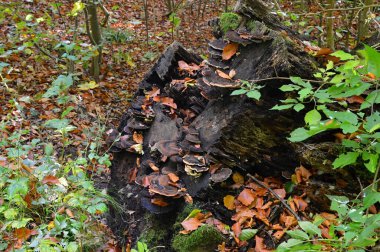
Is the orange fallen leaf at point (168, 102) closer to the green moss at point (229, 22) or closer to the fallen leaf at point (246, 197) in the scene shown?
the green moss at point (229, 22)

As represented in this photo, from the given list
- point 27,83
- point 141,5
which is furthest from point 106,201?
point 141,5

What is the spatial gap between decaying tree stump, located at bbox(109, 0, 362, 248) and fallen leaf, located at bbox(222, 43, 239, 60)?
0.03 meters

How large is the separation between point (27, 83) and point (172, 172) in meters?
5.16

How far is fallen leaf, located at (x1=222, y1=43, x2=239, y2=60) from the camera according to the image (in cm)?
375

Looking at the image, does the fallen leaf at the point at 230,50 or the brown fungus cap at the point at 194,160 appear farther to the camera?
the fallen leaf at the point at 230,50

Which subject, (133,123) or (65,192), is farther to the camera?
(133,123)

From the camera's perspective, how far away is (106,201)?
13.4ft

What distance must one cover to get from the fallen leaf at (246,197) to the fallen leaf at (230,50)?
1.41 metres

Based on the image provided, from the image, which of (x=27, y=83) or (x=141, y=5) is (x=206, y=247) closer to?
(x=27, y=83)

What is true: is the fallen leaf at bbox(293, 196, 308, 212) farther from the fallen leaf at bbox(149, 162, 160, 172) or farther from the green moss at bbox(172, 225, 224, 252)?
the fallen leaf at bbox(149, 162, 160, 172)

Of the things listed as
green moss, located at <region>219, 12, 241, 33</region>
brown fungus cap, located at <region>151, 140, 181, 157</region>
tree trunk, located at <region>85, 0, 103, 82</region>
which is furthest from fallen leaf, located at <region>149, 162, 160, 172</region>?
tree trunk, located at <region>85, 0, 103, 82</region>

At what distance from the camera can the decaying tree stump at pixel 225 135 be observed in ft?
10.6

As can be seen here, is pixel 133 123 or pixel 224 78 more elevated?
pixel 224 78

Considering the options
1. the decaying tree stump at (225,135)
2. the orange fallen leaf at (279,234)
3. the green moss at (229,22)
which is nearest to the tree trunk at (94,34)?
the green moss at (229,22)
